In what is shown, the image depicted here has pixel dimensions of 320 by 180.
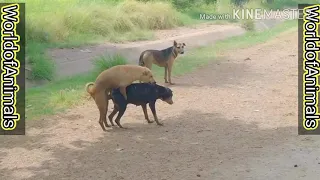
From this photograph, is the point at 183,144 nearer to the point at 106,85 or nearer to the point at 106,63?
the point at 106,85

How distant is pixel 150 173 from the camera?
19.6ft

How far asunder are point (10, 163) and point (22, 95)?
3.98 metres

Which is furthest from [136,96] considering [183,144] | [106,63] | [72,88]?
[106,63]

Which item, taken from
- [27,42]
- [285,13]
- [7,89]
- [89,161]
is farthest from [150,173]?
[285,13]

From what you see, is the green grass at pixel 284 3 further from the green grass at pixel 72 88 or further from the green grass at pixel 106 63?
the green grass at pixel 106 63

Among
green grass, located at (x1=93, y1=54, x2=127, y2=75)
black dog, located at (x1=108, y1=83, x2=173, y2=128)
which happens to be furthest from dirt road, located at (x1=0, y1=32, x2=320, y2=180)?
green grass, located at (x1=93, y1=54, x2=127, y2=75)

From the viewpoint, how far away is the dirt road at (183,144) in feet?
19.7

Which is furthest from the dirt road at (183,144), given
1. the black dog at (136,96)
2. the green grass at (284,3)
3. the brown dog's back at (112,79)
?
the green grass at (284,3)

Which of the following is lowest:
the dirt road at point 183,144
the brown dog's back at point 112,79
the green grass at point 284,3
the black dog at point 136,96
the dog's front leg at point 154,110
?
the dirt road at point 183,144

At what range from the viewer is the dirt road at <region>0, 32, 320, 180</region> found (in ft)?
19.7

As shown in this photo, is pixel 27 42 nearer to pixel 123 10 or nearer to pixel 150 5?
pixel 123 10

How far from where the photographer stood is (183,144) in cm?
705

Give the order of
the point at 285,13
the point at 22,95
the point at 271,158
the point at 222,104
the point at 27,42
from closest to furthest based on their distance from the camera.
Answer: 1. the point at 271,158
2. the point at 222,104
3. the point at 22,95
4. the point at 27,42
5. the point at 285,13

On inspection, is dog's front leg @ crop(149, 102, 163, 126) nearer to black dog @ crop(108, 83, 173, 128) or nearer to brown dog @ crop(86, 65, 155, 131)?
black dog @ crop(108, 83, 173, 128)
